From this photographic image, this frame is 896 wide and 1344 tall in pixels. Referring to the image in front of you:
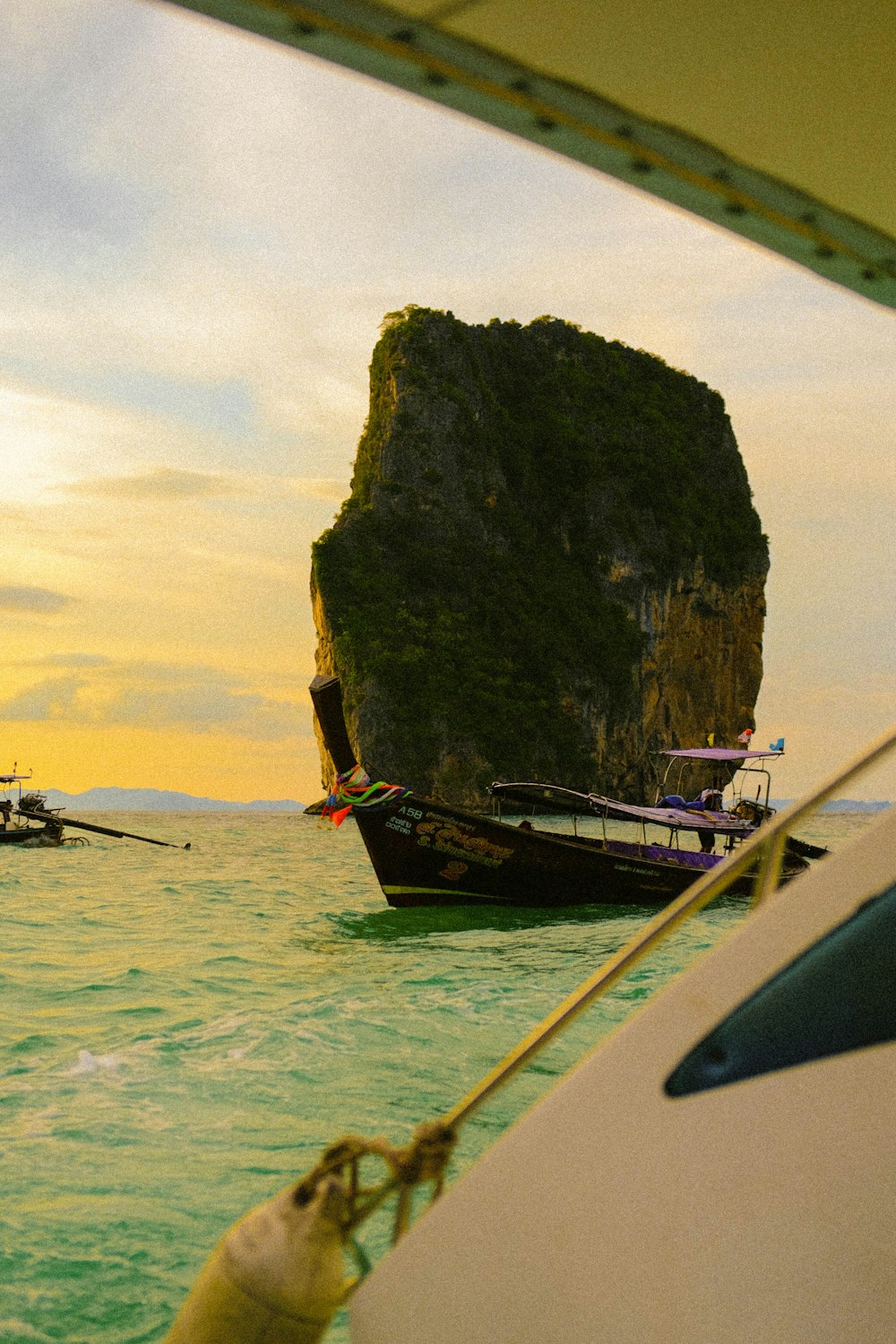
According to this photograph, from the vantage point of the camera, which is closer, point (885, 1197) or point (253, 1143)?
point (885, 1197)

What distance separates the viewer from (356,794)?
12.7 metres

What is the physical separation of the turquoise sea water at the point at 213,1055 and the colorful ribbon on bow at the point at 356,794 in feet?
5.05

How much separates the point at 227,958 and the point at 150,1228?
22.6 ft

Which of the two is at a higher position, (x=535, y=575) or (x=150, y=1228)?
(x=535, y=575)

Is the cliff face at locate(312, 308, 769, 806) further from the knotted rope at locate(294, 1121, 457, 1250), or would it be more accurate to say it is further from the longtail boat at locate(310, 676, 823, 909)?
the knotted rope at locate(294, 1121, 457, 1250)

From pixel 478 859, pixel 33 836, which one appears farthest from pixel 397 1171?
pixel 33 836

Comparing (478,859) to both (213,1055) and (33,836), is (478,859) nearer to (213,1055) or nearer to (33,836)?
(213,1055)

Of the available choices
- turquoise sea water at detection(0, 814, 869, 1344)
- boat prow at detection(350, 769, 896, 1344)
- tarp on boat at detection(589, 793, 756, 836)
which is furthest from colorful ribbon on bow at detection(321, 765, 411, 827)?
boat prow at detection(350, 769, 896, 1344)

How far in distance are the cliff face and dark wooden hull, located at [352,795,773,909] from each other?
39106 mm

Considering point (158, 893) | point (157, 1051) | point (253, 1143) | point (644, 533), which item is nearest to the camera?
point (253, 1143)

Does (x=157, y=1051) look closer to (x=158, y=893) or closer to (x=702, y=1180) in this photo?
(x=702, y=1180)

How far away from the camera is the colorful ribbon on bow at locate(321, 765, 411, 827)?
12.5 m

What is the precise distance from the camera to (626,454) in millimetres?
68938

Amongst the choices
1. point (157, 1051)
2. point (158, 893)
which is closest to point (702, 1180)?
point (157, 1051)
